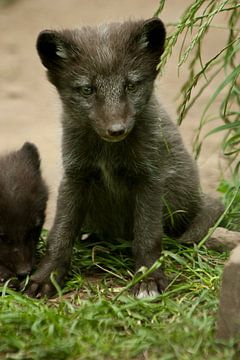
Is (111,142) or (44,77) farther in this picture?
(44,77)

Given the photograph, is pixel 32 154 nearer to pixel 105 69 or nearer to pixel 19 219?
pixel 19 219

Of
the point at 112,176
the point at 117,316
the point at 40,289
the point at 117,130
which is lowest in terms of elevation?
the point at 40,289

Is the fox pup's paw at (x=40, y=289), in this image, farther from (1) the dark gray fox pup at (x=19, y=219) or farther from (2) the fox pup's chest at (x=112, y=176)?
(2) the fox pup's chest at (x=112, y=176)

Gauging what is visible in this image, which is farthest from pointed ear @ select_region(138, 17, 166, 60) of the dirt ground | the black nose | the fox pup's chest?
the dirt ground

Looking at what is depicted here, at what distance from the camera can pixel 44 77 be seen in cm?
1159

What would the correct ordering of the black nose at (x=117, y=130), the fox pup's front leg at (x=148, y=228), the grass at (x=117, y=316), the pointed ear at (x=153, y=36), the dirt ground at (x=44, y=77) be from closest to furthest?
the grass at (x=117, y=316)
the black nose at (x=117, y=130)
the pointed ear at (x=153, y=36)
the fox pup's front leg at (x=148, y=228)
the dirt ground at (x=44, y=77)

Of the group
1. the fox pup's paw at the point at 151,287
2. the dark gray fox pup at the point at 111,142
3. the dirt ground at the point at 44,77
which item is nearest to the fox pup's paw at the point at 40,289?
the dark gray fox pup at the point at 111,142

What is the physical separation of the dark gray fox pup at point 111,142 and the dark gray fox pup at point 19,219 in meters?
0.13

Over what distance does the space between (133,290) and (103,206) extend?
87 cm

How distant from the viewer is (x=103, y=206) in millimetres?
6496

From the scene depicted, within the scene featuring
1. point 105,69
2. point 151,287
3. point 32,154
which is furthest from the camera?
point 32,154

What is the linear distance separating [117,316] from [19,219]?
4.03ft

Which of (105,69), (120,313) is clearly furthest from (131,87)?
(120,313)

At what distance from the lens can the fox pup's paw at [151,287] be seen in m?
5.72
